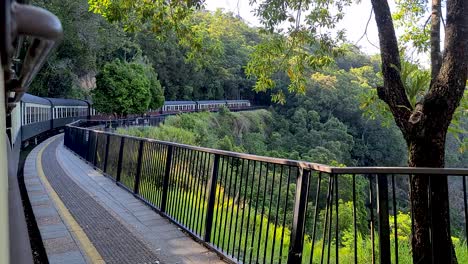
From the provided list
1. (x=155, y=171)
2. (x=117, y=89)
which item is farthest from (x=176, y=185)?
(x=117, y=89)

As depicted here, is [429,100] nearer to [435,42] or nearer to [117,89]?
[435,42]

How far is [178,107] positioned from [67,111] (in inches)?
732

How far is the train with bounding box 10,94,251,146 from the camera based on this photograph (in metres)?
12.8

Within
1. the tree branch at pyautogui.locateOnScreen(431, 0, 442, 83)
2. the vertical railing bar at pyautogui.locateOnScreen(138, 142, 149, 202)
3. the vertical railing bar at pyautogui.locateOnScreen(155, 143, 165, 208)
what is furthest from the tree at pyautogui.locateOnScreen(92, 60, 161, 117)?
the tree branch at pyautogui.locateOnScreen(431, 0, 442, 83)

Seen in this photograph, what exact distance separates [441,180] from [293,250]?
1166mm

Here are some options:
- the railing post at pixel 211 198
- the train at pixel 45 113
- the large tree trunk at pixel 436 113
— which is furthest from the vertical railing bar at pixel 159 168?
the large tree trunk at pixel 436 113

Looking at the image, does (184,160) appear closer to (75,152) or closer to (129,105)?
(75,152)

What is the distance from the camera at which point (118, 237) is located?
486 centimetres

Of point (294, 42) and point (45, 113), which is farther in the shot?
point (45, 113)

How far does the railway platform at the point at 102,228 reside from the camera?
4.24 m

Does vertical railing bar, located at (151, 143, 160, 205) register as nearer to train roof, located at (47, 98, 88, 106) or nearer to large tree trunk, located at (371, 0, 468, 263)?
large tree trunk, located at (371, 0, 468, 263)

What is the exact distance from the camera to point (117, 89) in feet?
93.2

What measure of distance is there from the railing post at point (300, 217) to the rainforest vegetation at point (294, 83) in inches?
11.3

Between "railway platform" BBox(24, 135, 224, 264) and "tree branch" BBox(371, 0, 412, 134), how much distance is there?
2.90m
